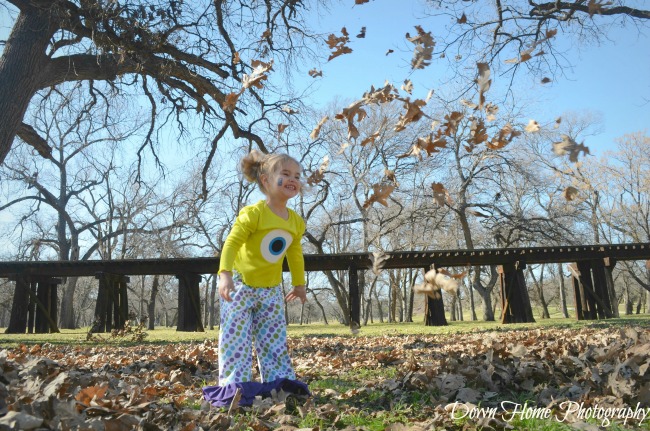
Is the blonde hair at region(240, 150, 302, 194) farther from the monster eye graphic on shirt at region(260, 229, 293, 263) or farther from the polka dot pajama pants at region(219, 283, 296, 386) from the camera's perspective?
the polka dot pajama pants at region(219, 283, 296, 386)

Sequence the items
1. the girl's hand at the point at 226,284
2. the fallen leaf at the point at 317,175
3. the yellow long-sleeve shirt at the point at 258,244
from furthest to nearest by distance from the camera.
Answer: the fallen leaf at the point at 317,175, the yellow long-sleeve shirt at the point at 258,244, the girl's hand at the point at 226,284

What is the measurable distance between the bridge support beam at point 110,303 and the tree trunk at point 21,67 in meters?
8.80

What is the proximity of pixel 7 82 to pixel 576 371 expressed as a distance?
8686 mm

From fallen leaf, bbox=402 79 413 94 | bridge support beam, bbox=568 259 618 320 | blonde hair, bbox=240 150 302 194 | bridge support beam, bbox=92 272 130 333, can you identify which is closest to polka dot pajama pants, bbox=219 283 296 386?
blonde hair, bbox=240 150 302 194

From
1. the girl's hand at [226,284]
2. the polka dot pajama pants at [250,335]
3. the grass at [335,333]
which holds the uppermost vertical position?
the girl's hand at [226,284]

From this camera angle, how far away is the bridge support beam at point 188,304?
55.0 ft

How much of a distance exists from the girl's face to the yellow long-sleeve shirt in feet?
0.46

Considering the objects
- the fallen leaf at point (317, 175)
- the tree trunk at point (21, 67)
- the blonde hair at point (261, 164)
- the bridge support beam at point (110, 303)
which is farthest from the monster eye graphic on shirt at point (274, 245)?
the bridge support beam at point (110, 303)

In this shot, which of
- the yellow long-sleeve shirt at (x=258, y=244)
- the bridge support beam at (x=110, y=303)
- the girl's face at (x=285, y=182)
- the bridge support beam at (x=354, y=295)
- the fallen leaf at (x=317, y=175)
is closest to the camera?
the yellow long-sleeve shirt at (x=258, y=244)

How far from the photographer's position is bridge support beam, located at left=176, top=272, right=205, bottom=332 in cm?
1675

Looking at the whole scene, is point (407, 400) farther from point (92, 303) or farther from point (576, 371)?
point (92, 303)

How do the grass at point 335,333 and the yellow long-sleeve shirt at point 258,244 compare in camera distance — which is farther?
the grass at point 335,333

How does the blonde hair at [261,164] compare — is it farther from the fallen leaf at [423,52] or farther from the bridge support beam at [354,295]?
the bridge support beam at [354,295]

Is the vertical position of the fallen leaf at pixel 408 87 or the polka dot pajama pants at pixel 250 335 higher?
the fallen leaf at pixel 408 87
